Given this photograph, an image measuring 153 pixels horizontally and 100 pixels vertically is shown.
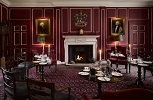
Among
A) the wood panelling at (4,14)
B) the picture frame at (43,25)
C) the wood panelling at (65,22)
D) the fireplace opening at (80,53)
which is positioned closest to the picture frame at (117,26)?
the fireplace opening at (80,53)

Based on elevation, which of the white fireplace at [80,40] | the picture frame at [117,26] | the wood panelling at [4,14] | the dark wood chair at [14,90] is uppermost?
the wood panelling at [4,14]

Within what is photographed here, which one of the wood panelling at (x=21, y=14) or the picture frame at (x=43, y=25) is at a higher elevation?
the wood panelling at (x=21, y=14)

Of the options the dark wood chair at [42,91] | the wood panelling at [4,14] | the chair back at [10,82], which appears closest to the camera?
the dark wood chair at [42,91]

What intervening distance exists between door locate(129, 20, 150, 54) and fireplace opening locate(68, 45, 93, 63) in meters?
1.95

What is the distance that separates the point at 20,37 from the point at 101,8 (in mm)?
3855

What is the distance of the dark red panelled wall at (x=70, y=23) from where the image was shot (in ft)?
24.8

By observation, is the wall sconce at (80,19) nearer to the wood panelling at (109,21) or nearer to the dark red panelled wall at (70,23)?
the dark red panelled wall at (70,23)

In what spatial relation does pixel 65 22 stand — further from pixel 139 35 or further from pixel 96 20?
pixel 139 35

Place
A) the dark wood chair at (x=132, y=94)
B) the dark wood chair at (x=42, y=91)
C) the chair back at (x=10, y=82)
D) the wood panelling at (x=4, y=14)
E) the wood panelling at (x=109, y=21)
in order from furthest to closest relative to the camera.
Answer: the wood panelling at (x=109, y=21) < the wood panelling at (x=4, y=14) < the chair back at (x=10, y=82) < the dark wood chair at (x=42, y=91) < the dark wood chair at (x=132, y=94)

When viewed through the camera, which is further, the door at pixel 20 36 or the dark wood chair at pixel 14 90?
the door at pixel 20 36

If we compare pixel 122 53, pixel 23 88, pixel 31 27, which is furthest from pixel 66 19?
pixel 23 88

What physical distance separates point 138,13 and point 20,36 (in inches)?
214

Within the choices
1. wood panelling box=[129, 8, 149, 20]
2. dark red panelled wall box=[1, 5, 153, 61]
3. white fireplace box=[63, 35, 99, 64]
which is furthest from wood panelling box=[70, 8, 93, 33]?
wood panelling box=[129, 8, 149, 20]

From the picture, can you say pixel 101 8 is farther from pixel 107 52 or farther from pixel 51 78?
pixel 51 78
